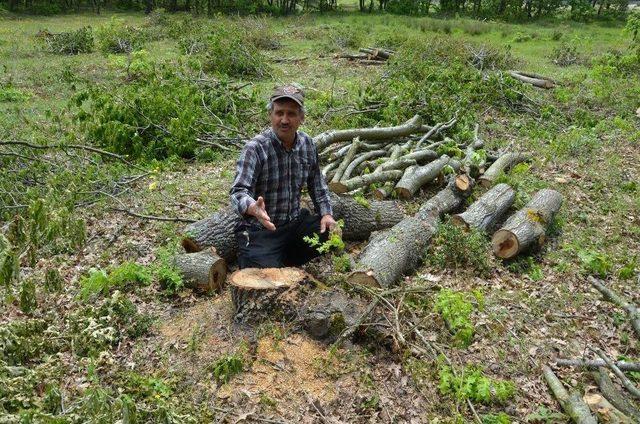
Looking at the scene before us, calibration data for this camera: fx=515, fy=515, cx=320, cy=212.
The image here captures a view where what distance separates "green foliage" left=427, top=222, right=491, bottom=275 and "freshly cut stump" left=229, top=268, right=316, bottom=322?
1903mm

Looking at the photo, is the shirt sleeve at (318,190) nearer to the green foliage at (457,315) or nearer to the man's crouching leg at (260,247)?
the man's crouching leg at (260,247)

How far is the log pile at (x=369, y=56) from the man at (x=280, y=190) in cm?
1246

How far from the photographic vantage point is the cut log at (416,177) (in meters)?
6.84

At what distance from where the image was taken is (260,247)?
183 inches

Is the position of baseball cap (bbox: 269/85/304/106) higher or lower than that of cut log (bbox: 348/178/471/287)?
higher

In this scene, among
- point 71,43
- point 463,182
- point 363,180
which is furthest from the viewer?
point 71,43

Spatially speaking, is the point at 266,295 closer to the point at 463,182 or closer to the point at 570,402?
the point at 570,402

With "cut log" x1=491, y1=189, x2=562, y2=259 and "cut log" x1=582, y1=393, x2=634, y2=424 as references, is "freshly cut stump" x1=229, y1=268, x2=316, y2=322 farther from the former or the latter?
"cut log" x1=491, y1=189, x2=562, y2=259

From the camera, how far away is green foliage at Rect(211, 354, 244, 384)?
→ 370cm

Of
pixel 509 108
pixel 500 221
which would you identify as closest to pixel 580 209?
pixel 500 221

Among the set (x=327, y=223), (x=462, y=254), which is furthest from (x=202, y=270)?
(x=462, y=254)

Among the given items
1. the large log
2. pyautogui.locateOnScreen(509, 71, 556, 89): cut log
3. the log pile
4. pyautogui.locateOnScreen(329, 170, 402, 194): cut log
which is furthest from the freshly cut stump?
the log pile

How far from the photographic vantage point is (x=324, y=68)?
51.8ft

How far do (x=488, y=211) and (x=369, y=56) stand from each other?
1194 centimetres
